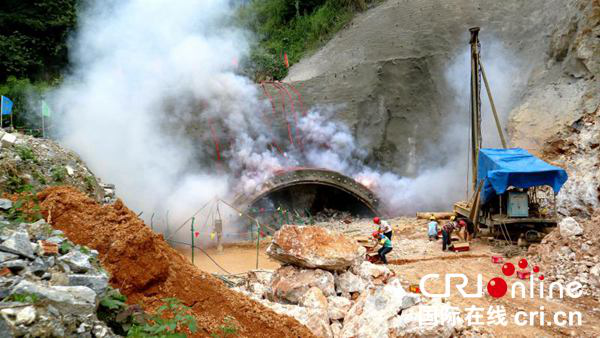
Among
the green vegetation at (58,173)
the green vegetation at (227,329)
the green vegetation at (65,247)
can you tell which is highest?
the green vegetation at (58,173)

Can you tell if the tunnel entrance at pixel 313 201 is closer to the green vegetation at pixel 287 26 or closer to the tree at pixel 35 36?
the green vegetation at pixel 287 26

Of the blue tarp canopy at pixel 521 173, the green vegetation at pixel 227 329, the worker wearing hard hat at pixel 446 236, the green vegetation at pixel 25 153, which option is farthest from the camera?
the worker wearing hard hat at pixel 446 236

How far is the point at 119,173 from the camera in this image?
14172 millimetres

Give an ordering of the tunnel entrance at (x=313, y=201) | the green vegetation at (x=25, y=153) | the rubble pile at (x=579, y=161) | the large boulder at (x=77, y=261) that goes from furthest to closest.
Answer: the tunnel entrance at (x=313, y=201) → the rubble pile at (x=579, y=161) → the green vegetation at (x=25, y=153) → the large boulder at (x=77, y=261)

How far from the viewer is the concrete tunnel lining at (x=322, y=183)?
15.4 m

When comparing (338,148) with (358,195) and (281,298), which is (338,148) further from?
(281,298)

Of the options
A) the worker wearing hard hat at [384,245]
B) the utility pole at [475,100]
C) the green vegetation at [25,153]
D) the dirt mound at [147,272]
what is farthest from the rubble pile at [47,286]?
the utility pole at [475,100]

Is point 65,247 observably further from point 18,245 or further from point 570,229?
point 570,229

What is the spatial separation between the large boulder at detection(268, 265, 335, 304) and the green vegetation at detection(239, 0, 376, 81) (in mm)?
18269

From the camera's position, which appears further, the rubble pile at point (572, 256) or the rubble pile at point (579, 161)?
the rubble pile at point (579, 161)

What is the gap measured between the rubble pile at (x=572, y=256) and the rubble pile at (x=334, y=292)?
362 cm

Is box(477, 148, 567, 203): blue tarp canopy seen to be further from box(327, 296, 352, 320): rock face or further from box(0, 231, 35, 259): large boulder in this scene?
box(0, 231, 35, 259): large boulder

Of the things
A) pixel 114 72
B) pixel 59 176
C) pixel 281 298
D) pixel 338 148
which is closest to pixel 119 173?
pixel 114 72

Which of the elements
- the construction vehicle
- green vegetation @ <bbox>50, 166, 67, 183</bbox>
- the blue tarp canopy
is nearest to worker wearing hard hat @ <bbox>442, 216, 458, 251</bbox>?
the construction vehicle
